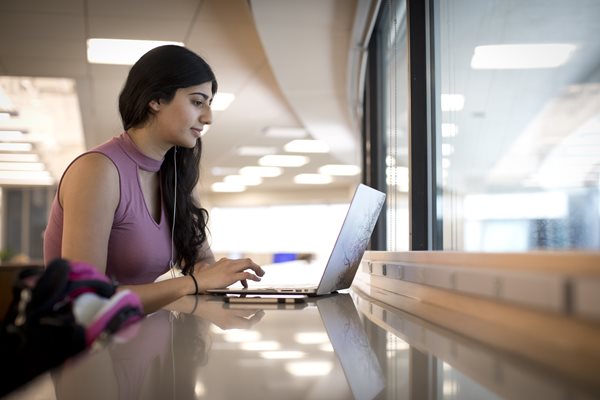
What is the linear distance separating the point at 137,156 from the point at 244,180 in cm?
1310

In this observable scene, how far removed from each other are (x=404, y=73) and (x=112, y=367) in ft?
8.83

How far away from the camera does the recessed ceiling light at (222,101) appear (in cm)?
651

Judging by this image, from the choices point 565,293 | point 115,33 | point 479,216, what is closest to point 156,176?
point 479,216

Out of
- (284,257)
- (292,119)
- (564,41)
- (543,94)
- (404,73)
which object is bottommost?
(284,257)

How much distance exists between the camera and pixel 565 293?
562 mm

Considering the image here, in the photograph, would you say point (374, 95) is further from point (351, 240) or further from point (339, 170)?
point (339, 170)

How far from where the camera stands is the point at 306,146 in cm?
993

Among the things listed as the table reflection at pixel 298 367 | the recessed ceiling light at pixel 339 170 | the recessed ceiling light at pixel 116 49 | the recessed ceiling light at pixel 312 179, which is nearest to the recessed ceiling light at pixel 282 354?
the table reflection at pixel 298 367

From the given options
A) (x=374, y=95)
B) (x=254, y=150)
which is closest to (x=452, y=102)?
(x=374, y=95)

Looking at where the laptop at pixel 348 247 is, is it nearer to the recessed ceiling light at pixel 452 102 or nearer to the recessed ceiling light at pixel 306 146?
the recessed ceiling light at pixel 452 102

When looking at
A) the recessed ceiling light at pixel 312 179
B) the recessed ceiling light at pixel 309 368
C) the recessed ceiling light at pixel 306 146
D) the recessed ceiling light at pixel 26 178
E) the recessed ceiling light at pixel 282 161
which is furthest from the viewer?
the recessed ceiling light at pixel 312 179

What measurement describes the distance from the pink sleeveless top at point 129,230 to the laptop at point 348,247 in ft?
1.07

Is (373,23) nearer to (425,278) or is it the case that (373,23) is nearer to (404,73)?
(404,73)

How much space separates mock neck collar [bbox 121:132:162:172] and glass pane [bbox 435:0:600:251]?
1071 millimetres
